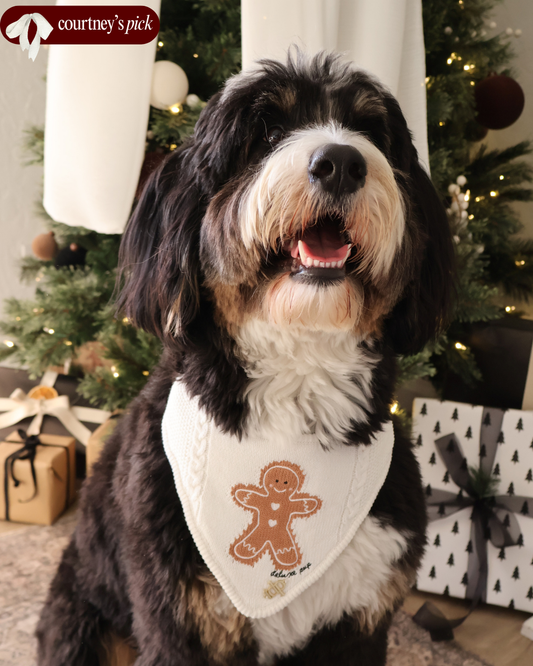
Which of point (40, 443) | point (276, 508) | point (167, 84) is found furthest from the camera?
point (40, 443)

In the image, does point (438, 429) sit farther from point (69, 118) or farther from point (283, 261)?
point (69, 118)

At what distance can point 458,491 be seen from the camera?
1613mm

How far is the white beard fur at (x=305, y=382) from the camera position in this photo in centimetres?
91

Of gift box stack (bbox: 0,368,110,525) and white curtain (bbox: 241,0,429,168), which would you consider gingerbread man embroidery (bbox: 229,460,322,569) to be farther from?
gift box stack (bbox: 0,368,110,525)

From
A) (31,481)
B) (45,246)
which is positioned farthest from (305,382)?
(45,246)

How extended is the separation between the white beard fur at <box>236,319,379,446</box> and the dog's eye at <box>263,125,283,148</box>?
296mm

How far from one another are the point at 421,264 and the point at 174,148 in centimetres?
102

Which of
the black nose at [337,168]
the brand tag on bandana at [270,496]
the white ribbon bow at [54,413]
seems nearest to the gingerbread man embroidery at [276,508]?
the brand tag on bandana at [270,496]

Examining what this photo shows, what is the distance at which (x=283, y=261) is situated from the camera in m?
0.85

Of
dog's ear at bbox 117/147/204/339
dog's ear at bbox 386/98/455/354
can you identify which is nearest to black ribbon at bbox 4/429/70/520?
dog's ear at bbox 117/147/204/339

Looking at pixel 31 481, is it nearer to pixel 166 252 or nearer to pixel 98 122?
pixel 98 122

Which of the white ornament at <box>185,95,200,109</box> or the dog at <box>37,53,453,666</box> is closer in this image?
the dog at <box>37,53,453,666</box>

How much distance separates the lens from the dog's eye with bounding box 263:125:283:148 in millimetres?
881

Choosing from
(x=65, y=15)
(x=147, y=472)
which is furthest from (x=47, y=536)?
(x=65, y=15)
